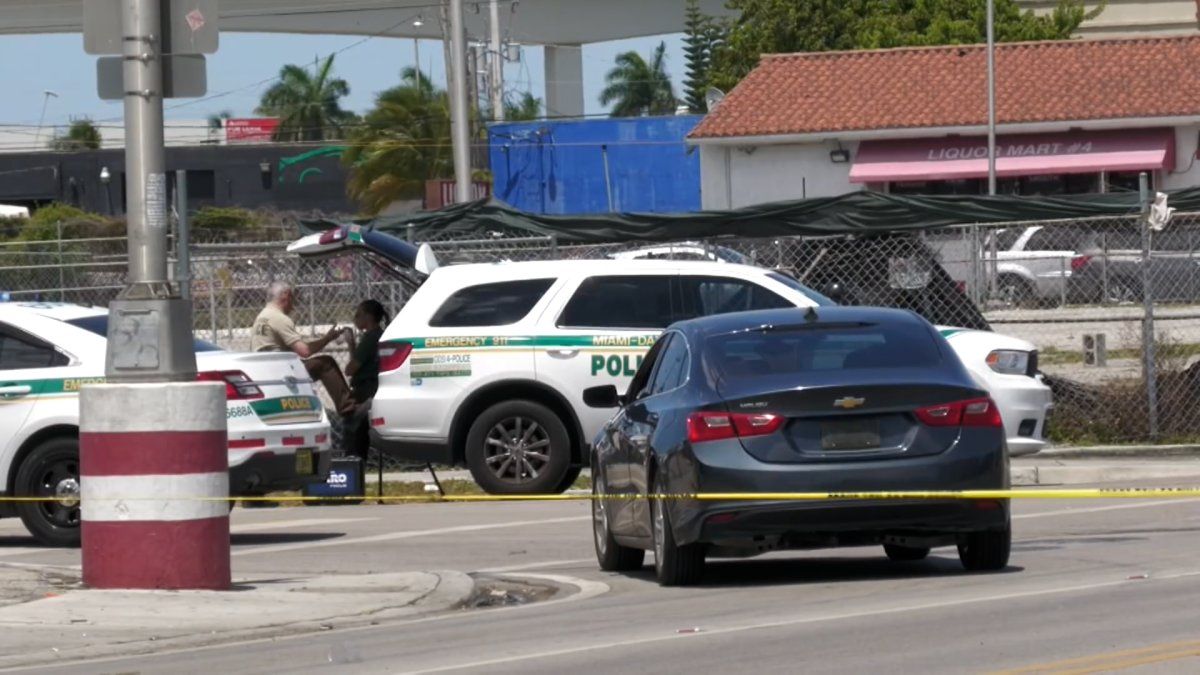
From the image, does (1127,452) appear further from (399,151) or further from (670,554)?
(399,151)

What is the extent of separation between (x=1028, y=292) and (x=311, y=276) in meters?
9.72

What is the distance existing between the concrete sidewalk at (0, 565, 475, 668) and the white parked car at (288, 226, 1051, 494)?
5350 mm

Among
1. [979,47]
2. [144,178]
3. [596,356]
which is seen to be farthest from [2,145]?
[144,178]

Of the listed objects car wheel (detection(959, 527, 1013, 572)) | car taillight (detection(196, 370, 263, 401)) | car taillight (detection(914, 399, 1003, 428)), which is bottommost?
car wheel (detection(959, 527, 1013, 572))

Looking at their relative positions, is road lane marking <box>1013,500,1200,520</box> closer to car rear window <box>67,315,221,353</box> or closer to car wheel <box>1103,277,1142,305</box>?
car rear window <box>67,315,221,353</box>

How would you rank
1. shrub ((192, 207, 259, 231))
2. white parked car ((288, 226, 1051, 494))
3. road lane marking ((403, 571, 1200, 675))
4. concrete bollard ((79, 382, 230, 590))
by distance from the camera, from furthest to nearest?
shrub ((192, 207, 259, 231)) < white parked car ((288, 226, 1051, 494)) < concrete bollard ((79, 382, 230, 590)) < road lane marking ((403, 571, 1200, 675))

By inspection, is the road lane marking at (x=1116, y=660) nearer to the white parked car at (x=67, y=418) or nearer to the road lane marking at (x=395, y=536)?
the road lane marking at (x=395, y=536)

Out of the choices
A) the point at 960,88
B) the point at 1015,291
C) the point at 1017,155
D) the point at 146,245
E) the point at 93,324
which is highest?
the point at 960,88

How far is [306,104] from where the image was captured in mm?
103375

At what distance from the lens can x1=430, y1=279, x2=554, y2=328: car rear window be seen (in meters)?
17.4

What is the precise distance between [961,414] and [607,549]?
2.63m

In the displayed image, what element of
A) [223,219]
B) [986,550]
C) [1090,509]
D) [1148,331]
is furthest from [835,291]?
[223,219]

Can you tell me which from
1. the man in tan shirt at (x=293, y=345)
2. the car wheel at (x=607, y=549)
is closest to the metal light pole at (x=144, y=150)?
the car wheel at (x=607, y=549)

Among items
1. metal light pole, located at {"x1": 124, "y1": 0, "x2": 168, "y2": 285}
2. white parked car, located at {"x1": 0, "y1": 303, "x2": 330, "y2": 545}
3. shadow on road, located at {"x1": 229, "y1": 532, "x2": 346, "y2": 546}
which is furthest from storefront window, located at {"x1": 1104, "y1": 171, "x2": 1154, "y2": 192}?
metal light pole, located at {"x1": 124, "y1": 0, "x2": 168, "y2": 285}
